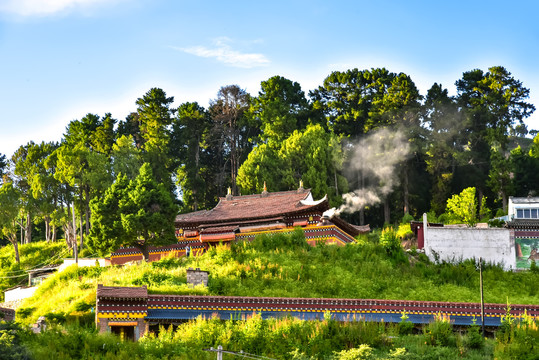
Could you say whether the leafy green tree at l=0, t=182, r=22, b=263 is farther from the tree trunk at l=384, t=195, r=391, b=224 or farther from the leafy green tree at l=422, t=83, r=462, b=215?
the leafy green tree at l=422, t=83, r=462, b=215

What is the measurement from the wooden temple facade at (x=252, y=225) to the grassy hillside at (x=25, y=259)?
31.5 ft

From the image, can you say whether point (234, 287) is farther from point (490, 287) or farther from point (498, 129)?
point (498, 129)

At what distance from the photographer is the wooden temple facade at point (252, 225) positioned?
5156 centimetres

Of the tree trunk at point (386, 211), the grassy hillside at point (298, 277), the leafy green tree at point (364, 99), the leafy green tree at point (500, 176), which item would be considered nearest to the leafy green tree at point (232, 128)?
the leafy green tree at point (364, 99)

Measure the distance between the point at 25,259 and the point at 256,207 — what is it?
1760cm

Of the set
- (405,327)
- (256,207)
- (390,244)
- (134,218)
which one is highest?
(256,207)

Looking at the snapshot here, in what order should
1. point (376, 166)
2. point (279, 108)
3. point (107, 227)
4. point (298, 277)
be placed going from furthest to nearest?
point (279, 108), point (376, 166), point (107, 227), point (298, 277)

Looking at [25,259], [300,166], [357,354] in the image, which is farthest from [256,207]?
[357,354]

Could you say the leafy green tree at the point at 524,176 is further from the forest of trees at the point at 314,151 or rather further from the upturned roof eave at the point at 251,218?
the upturned roof eave at the point at 251,218

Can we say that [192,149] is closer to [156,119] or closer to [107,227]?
[156,119]

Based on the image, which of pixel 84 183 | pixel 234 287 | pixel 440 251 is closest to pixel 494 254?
pixel 440 251

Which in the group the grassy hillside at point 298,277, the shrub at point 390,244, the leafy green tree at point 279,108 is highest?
the leafy green tree at point 279,108

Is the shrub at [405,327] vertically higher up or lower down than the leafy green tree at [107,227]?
lower down

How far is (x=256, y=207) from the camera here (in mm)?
56656
